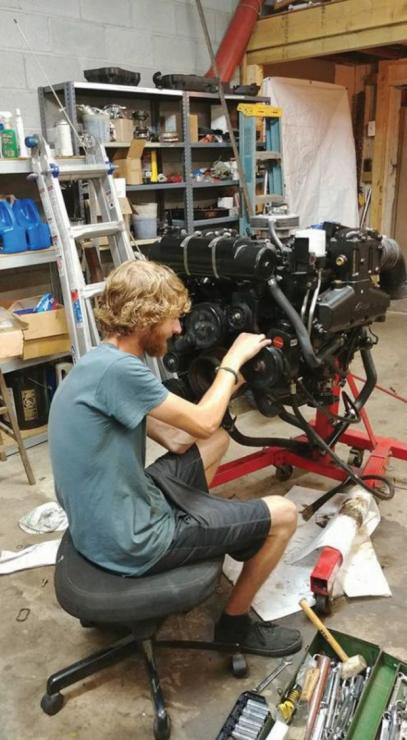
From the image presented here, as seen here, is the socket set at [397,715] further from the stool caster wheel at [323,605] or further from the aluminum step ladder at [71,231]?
the aluminum step ladder at [71,231]

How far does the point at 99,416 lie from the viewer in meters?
1.38

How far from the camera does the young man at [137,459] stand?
1.38 meters

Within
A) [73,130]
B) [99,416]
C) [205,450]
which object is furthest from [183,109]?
[99,416]

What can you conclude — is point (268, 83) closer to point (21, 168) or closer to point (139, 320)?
point (21, 168)

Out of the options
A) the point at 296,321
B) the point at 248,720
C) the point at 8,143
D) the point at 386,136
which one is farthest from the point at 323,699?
the point at 386,136

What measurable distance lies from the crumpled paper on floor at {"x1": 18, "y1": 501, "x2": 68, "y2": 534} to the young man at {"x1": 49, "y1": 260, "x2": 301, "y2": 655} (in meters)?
0.93

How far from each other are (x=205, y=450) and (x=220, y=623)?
51 centimetres

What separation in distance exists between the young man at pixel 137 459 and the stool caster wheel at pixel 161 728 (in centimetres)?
37

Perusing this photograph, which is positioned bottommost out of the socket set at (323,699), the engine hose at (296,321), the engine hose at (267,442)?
the socket set at (323,699)

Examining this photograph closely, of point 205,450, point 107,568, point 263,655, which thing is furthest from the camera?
point 205,450

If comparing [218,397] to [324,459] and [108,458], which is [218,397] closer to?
[108,458]

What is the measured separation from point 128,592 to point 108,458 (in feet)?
1.04

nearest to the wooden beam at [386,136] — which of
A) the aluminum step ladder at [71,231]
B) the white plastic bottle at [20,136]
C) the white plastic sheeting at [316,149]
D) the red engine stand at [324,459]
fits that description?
the white plastic sheeting at [316,149]

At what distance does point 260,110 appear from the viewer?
14.1ft
